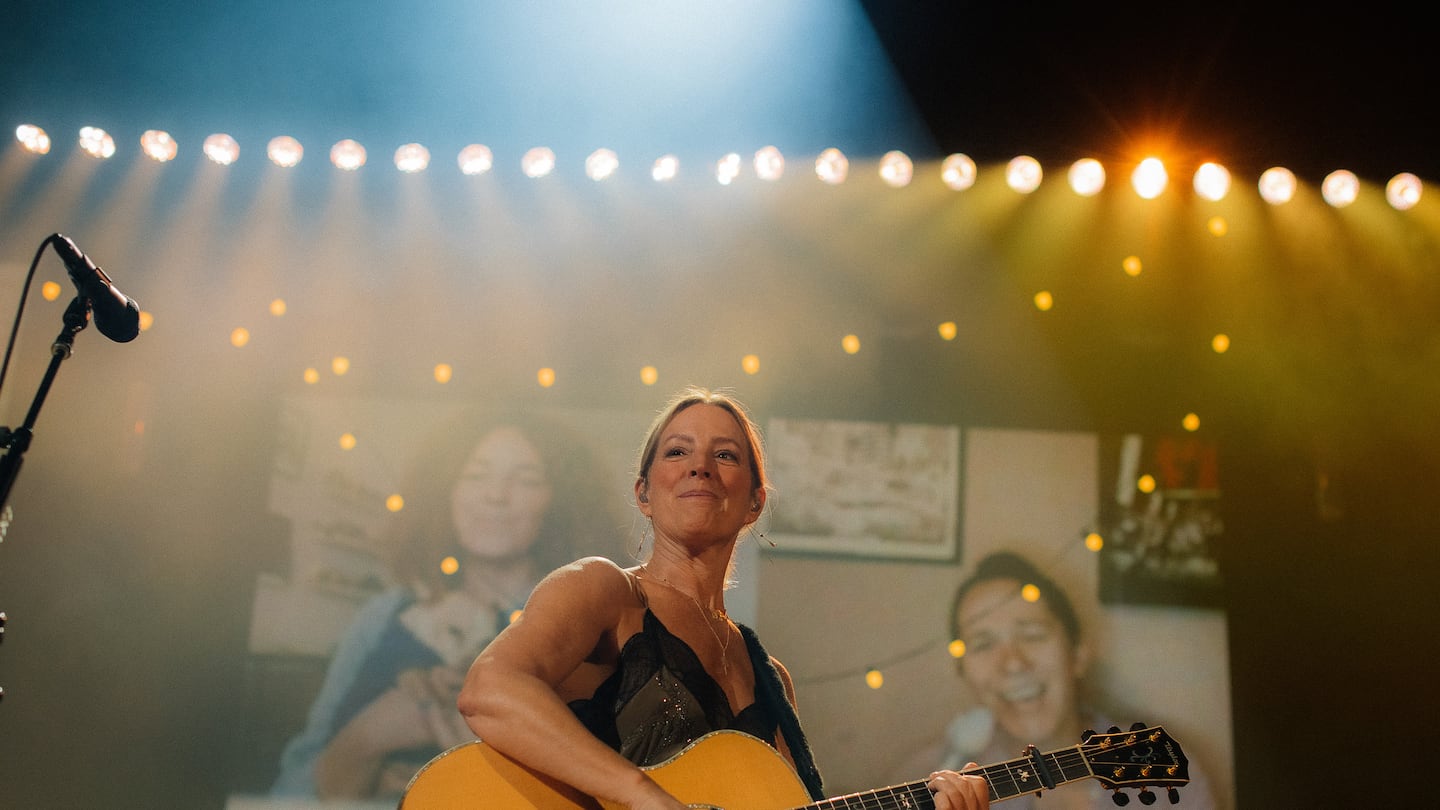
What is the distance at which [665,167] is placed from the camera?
17.0ft

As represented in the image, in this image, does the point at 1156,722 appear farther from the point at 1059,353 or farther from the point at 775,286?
the point at 775,286

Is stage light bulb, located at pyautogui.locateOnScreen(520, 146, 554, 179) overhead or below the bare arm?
overhead

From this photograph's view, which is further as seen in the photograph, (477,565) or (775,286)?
(775,286)

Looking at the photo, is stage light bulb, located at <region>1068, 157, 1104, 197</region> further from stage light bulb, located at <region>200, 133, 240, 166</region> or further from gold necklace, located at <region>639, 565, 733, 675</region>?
stage light bulb, located at <region>200, 133, 240, 166</region>

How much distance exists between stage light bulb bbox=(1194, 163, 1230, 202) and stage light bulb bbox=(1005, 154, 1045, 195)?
0.75 metres

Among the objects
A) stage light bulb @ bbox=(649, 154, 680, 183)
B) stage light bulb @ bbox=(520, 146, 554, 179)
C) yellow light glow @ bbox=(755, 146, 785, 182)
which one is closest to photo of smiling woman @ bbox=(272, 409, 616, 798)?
stage light bulb @ bbox=(520, 146, 554, 179)

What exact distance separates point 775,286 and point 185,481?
296cm

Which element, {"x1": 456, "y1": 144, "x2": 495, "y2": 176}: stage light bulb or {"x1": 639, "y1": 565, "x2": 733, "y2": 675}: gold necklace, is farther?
{"x1": 456, "y1": 144, "x2": 495, "y2": 176}: stage light bulb

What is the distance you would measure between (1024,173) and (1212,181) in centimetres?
90

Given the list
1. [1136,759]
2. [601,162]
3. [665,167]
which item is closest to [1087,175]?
[665,167]

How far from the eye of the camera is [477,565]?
4.95 metres

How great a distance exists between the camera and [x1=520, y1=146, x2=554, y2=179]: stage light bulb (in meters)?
5.19

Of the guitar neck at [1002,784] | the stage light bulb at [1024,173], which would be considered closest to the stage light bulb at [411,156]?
the stage light bulb at [1024,173]

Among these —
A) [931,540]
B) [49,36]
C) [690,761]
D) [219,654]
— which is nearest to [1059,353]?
[931,540]
